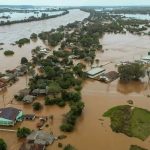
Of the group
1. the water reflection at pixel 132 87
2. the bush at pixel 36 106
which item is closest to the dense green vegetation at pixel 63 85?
the bush at pixel 36 106

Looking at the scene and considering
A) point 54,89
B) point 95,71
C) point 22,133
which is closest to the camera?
point 22,133

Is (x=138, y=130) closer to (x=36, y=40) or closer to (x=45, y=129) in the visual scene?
(x=45, y=129)

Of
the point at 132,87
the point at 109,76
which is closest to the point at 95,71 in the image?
the point at 109,76

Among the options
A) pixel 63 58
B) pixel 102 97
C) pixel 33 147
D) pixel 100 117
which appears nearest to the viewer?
pixel 33 147

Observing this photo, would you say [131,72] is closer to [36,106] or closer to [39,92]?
[39,92]

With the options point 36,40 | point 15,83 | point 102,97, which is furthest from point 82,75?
point 36,40

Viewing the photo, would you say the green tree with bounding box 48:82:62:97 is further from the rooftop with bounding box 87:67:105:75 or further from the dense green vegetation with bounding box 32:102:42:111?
the rooftop with bounding box 87:67:105:75
